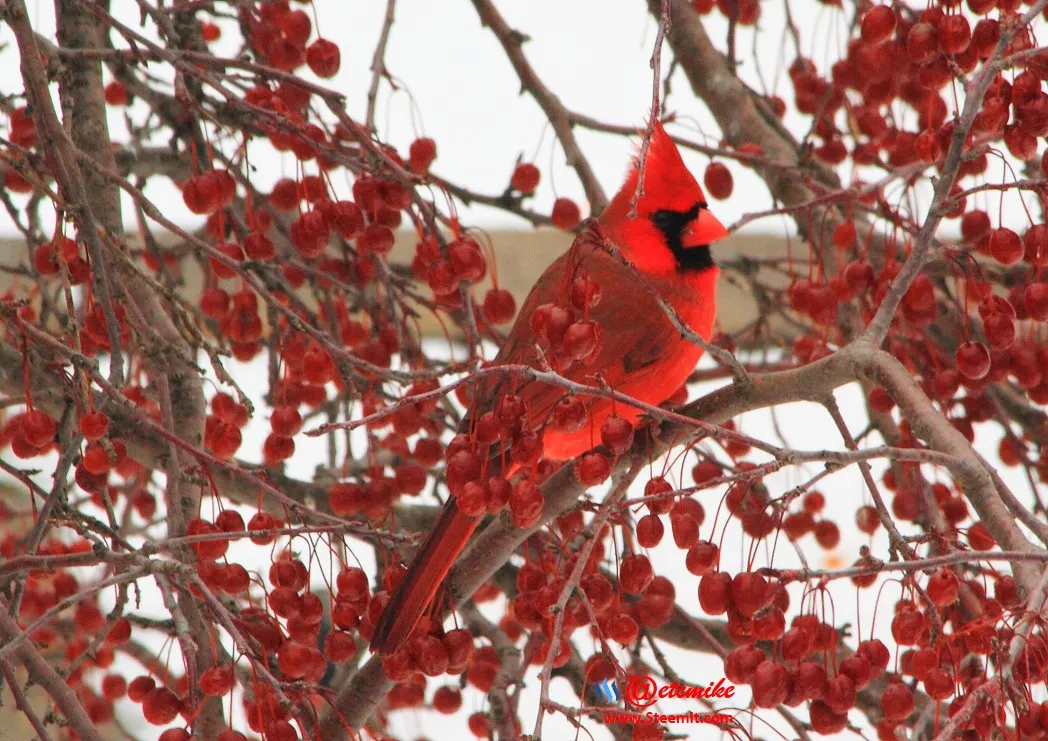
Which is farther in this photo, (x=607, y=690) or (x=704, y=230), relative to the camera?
(x=704, y=230)

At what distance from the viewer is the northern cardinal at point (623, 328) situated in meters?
1.31

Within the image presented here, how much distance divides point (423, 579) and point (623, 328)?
0.51 m

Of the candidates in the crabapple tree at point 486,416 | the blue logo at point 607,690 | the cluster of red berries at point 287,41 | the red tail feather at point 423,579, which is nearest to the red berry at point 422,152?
the crabapple tree at point 486,416

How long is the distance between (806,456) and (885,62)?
0.88 m

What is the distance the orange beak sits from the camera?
67.7 inches

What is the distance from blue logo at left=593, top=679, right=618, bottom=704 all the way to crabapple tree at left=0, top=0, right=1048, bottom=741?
15 millimetres

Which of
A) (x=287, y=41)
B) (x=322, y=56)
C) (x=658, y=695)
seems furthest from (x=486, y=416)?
(x=287, y=41)

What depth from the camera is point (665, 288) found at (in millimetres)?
1744

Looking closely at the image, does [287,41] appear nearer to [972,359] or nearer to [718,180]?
[718,180]

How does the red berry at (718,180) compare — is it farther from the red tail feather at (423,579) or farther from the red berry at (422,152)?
the red tail feather at (423,579)

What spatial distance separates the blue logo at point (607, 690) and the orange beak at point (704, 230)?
64cm

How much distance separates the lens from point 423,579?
1.30 metres

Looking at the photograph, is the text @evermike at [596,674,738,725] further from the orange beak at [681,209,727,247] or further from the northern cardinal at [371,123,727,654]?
the orange beak at [681,209,727,247]

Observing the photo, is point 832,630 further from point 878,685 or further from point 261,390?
point 261,390
